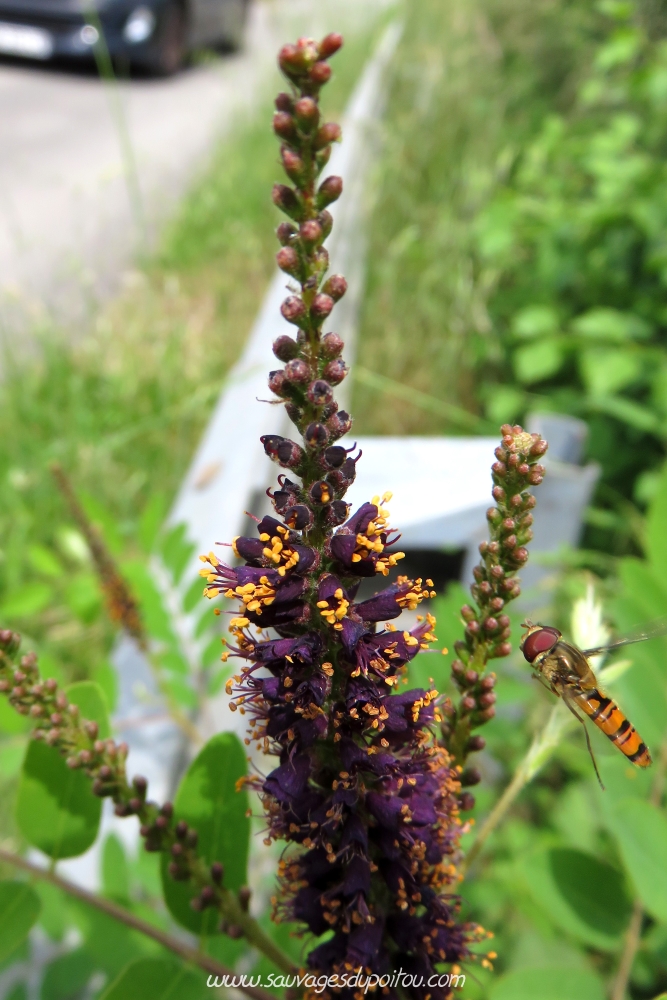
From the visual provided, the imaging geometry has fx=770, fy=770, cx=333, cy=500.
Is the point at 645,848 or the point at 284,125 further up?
the point at 284,125

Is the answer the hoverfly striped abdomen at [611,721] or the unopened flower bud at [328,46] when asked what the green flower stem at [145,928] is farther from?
the unopened flower bud at [328,46]

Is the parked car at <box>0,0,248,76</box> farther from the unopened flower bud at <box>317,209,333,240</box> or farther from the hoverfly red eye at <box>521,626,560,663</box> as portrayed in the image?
the hoverfly red eye at <box>521,626,560,663</box>

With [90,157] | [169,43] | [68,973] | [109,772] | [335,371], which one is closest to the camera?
[335,371]

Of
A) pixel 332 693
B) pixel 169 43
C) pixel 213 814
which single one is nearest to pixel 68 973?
pixel 213 814

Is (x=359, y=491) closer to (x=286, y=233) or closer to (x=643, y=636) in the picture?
A: (x=643, y=636)

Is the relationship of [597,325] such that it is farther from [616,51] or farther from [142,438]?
[142,438]
